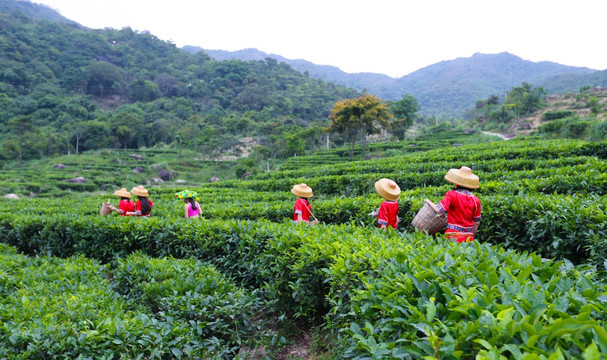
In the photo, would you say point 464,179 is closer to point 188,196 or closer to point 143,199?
point 188,196

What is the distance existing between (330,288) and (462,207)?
2.11 meters

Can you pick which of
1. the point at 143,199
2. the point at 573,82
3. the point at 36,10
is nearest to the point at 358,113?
the point at 143,199

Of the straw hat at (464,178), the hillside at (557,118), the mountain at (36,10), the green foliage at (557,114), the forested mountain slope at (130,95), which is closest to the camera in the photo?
the straw hat at (464,178)

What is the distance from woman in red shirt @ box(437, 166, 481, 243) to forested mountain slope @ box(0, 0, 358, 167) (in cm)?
3656

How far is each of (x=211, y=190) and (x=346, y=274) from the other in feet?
37.5

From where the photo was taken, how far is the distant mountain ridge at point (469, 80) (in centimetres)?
10882

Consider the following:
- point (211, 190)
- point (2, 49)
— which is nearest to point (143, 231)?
point (211, 190)

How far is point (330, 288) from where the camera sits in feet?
9.00

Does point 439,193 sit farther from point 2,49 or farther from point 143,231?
point 2,49

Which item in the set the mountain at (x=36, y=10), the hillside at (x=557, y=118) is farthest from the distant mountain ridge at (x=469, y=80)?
the mountain at (x=36, y=10)

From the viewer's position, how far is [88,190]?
→ 2831cm

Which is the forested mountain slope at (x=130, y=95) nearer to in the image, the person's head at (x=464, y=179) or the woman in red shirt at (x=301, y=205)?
the woman in red shirt at (x=301, y=205)

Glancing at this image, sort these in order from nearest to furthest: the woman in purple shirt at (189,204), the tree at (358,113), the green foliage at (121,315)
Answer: the green foliage at (121,315)
the woman in purple shirt at (189,204)
the tree at (358,113)

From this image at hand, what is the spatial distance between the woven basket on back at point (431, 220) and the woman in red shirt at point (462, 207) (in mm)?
66
